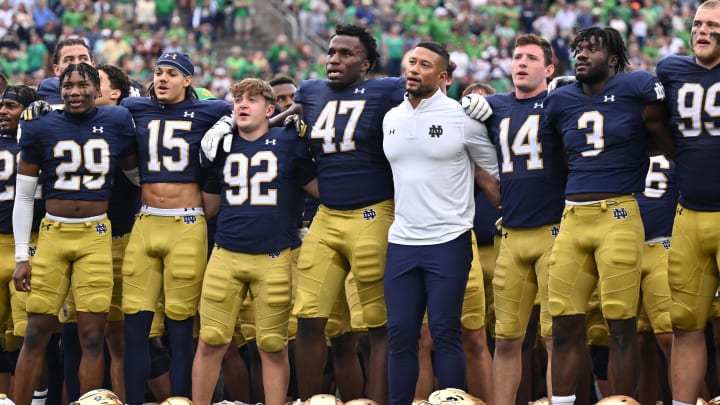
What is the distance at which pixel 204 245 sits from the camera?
8453 millimetres

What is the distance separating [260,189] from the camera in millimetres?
8227

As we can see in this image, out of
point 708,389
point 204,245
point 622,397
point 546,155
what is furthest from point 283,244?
point 708,389

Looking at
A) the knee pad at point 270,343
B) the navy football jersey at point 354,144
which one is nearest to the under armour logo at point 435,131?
the navy football jersey at point 354,144

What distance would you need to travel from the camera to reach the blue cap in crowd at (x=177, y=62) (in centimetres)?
855

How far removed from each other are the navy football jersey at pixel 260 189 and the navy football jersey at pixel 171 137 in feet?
0.74

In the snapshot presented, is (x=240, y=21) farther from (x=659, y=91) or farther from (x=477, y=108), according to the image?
(x=659, y=91)

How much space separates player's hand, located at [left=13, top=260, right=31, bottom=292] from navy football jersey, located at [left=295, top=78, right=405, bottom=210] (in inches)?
80.2

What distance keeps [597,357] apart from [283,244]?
251cm

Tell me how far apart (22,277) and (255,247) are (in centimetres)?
157

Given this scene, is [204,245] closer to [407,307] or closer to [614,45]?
[407,307]

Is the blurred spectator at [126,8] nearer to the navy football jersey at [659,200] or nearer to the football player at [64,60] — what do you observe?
the football player at [64,60]

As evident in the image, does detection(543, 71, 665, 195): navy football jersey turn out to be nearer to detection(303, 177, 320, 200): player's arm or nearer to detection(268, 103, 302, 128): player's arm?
detection(303, 177, 320, 200): player's arm

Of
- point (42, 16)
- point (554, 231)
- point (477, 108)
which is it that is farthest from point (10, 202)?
point (42, 16)

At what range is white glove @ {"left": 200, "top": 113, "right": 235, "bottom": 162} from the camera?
8.21 metres
